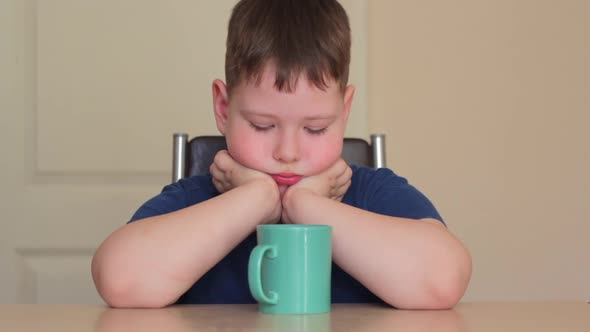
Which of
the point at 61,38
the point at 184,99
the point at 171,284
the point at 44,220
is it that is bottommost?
the point at 44,220

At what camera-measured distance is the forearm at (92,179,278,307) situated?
1.04 m

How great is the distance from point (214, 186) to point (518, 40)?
149 cm

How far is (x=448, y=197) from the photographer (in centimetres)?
255

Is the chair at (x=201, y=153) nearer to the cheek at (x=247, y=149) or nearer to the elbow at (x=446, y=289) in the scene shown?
the cheek at (x=247, y=149)

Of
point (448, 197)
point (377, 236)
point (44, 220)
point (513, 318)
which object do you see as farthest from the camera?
point (448, 197)

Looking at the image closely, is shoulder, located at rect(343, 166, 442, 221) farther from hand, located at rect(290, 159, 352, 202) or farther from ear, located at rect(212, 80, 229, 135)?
ear, located at rect(212, 80, 229, 135)

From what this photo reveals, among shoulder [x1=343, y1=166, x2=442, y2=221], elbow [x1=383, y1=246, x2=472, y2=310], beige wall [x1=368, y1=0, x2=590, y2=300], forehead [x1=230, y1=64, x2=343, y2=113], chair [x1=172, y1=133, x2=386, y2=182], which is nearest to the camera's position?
elbow [x1=383, y1=246, x2=472, y2=310]

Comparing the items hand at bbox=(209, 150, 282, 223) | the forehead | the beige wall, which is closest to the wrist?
hand at bbox=(209, 150, 282, 223)

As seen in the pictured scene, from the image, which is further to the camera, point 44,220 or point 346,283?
point 44,220

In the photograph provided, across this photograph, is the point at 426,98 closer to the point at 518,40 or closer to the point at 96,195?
the point at 518,40

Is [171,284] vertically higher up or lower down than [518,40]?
lower down

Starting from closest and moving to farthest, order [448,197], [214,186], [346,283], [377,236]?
[377,236]
[346,283]
[214,186]
[448,197]

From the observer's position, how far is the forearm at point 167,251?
3.43ft

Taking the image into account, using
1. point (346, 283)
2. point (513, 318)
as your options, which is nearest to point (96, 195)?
point (346, 283)
